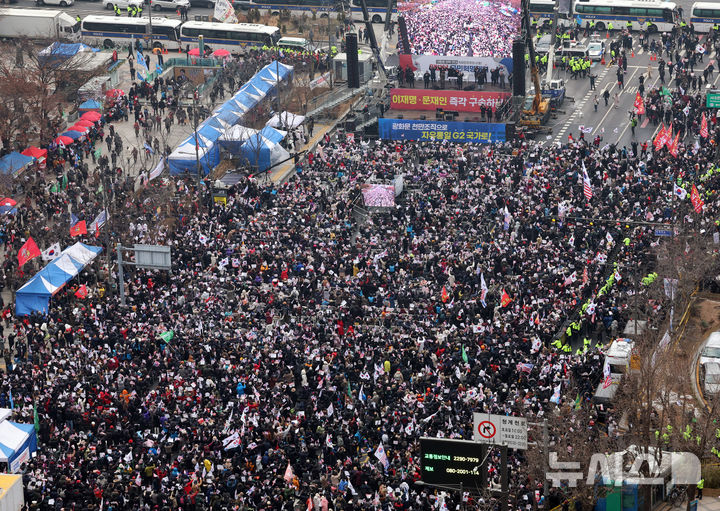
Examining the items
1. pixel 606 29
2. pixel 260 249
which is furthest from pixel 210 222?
pixel 606 29

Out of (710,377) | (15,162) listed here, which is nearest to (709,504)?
(710,377)

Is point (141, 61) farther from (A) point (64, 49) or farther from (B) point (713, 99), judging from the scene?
(B) point (713, 99)

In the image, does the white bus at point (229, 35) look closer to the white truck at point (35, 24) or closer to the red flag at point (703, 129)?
the white truck at point (35, 24)

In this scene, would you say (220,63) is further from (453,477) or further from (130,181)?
(453,477)

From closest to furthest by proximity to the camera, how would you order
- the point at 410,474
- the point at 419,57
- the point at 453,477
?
the point at 453,477
the point at 410,474
the point at 419,57

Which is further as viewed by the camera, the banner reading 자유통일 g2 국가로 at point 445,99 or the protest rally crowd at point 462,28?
the protest rally crowd at point 462,28

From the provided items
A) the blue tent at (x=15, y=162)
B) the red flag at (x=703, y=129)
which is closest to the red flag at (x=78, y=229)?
the blue tent at (x=15, y=162)
